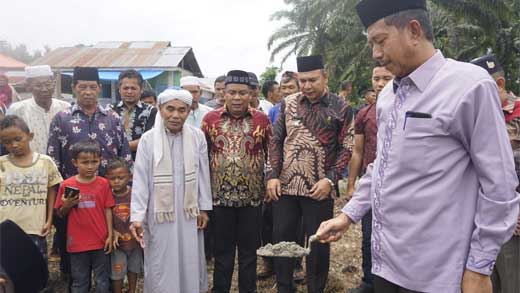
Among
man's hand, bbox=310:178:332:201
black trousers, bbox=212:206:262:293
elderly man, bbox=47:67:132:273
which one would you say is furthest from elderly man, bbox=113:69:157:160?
man's hand, bbox=310:178:332:201

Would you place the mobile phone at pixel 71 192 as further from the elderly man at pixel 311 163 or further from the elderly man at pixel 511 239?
the elderly man at pixel 511 239

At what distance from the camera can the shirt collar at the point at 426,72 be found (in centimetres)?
154

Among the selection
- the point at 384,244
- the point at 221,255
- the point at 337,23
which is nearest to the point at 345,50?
the point at 337,23

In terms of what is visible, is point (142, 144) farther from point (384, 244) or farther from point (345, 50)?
point (345, 50)

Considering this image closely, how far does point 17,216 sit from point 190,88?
255 cm

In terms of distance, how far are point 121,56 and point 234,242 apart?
19.6 m

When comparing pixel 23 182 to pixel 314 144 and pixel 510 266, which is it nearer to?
pixel 314 144

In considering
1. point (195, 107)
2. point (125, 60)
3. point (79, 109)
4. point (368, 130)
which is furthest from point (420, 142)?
point (125, 60)

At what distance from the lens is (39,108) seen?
409cm

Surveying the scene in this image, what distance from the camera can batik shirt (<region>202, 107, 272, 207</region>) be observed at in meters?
3.58

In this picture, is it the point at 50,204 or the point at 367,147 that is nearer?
the point at 50,204

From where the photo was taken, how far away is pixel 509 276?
2916 mm

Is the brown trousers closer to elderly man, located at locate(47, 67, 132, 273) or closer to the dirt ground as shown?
the dirt ground

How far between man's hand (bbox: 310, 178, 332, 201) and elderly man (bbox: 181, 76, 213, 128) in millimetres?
2053
